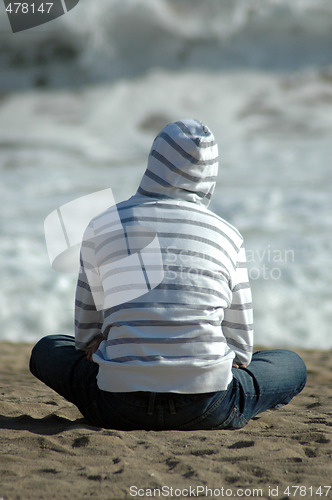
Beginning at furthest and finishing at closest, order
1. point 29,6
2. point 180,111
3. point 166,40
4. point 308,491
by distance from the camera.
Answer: point 166,40
point 180,111
point 29,6
point 308,491

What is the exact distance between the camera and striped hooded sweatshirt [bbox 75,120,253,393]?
1657 mm

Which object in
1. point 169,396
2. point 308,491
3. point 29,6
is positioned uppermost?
point 29,6

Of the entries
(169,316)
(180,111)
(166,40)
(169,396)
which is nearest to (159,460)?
(169,396)

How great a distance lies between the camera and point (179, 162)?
1.76 m

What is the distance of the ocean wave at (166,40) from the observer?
13945mm

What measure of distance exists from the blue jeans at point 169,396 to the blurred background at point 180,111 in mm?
3621

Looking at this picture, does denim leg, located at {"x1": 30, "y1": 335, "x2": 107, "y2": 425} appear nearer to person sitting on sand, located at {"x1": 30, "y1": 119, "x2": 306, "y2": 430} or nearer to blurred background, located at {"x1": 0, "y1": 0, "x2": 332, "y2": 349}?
person sitting on sand, located at {"x1": 30, "y1": 119, "x2": 306, "y2": 430}

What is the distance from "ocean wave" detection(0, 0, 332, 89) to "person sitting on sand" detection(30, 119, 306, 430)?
1281 cm

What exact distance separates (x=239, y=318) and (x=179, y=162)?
1.61ft

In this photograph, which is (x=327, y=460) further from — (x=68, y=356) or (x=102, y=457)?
(x=68, y=356)

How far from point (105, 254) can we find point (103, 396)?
1.37 ft

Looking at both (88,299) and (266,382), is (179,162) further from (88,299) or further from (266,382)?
(266,382)

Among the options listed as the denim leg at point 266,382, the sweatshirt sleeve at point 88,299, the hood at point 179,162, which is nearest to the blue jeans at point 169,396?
the denim leg at point 266,382

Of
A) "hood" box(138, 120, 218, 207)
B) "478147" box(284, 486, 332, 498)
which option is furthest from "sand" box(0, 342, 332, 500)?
"hood" box(138, 120, 218, 207)
